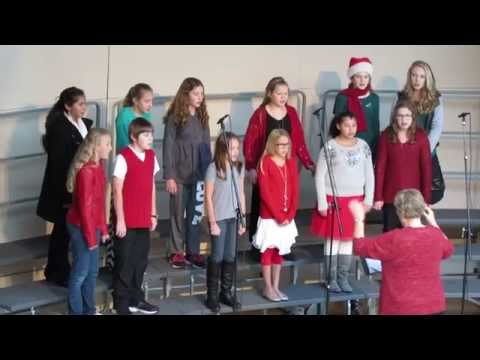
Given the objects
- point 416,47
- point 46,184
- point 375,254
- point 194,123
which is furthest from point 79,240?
point 416,47

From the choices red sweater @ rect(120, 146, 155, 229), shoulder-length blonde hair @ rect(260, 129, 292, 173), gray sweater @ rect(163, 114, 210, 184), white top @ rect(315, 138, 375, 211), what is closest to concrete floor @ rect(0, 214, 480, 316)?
gray sweater @ rect(163, 114, 210, 184)

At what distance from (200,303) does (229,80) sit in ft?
6.68

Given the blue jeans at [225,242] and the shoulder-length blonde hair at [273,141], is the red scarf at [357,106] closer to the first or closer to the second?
the shoulder-length blonde hair at [273,141]

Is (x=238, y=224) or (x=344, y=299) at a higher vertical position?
(x=238, y=224)

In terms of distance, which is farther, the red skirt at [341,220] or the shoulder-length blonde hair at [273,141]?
the red skirt at [341,220]

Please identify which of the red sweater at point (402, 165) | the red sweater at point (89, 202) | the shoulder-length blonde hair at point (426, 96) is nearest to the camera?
the red sweater at point (89, 202)

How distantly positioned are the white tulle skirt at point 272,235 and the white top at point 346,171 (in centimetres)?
30

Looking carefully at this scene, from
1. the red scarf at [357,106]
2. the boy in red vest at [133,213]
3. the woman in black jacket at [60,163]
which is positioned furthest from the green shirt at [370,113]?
the woman in black jacket at [60,163]

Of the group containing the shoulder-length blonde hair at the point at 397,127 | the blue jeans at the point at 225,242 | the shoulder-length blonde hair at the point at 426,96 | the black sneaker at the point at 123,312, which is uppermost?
the shoulder-length blonde hair at the point at 426,96

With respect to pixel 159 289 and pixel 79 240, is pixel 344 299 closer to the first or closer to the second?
pixel 159 289

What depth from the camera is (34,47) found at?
28.1 feet

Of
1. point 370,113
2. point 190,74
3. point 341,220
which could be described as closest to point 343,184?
point 341,220

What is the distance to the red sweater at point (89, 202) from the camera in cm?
741

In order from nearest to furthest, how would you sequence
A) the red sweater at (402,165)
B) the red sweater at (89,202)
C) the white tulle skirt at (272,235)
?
the red sweater at (89,202)
the white tulle skirt at (272,235)
the red sweater at (402,165)
